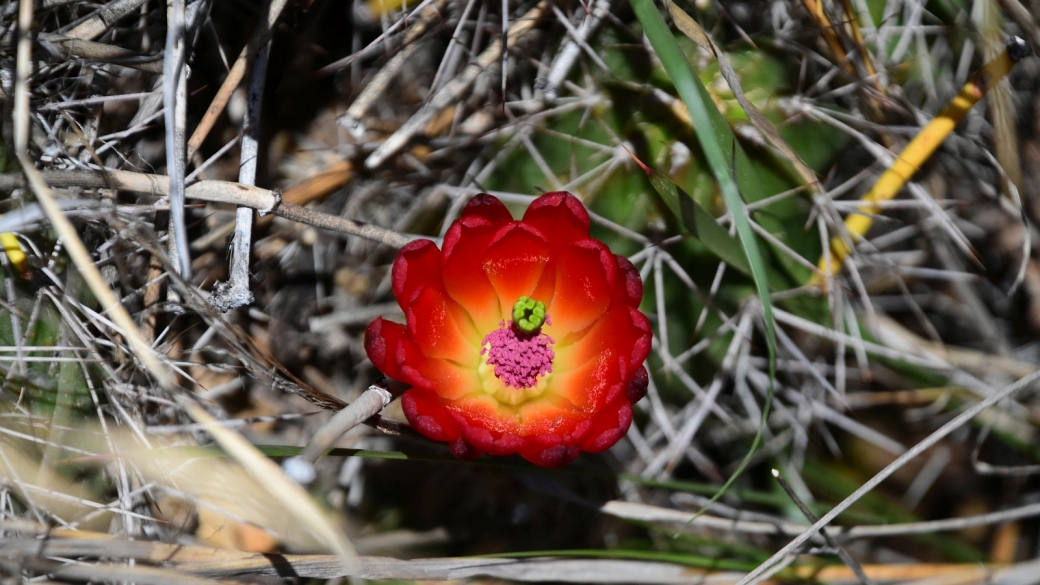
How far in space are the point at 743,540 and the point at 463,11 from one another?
164 cm

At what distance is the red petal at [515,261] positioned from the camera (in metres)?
1.41

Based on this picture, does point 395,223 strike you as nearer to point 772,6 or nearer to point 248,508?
point 248,508

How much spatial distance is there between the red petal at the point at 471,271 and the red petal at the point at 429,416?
25 centimetres

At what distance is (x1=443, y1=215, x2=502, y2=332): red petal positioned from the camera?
52.9 inches

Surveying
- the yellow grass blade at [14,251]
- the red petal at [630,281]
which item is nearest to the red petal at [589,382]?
the red petal at [630,281]

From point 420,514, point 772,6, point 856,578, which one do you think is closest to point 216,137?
point 420,514

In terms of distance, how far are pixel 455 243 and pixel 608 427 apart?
0.43 meters

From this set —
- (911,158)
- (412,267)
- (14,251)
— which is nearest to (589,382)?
(412,267)

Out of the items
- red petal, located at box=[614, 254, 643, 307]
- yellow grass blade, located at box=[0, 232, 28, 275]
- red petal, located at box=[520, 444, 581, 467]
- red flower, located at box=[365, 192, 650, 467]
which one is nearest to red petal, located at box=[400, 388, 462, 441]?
red flower, located at box=[365, 192, 650, 467]

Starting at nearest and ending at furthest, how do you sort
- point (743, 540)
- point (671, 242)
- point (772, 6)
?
point (671, 242) < point (772, 6) < point (743, 540)

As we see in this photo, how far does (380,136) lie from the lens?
181 cm

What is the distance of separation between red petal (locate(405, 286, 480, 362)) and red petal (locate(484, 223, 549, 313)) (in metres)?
0.10

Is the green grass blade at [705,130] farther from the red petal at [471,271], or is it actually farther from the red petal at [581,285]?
the red petal at [471,271]

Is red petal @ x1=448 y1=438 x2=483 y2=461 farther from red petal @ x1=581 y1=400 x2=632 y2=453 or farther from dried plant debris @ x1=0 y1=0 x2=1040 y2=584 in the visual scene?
red petal @ x1=581 y1=400 x2=632 y2=453
